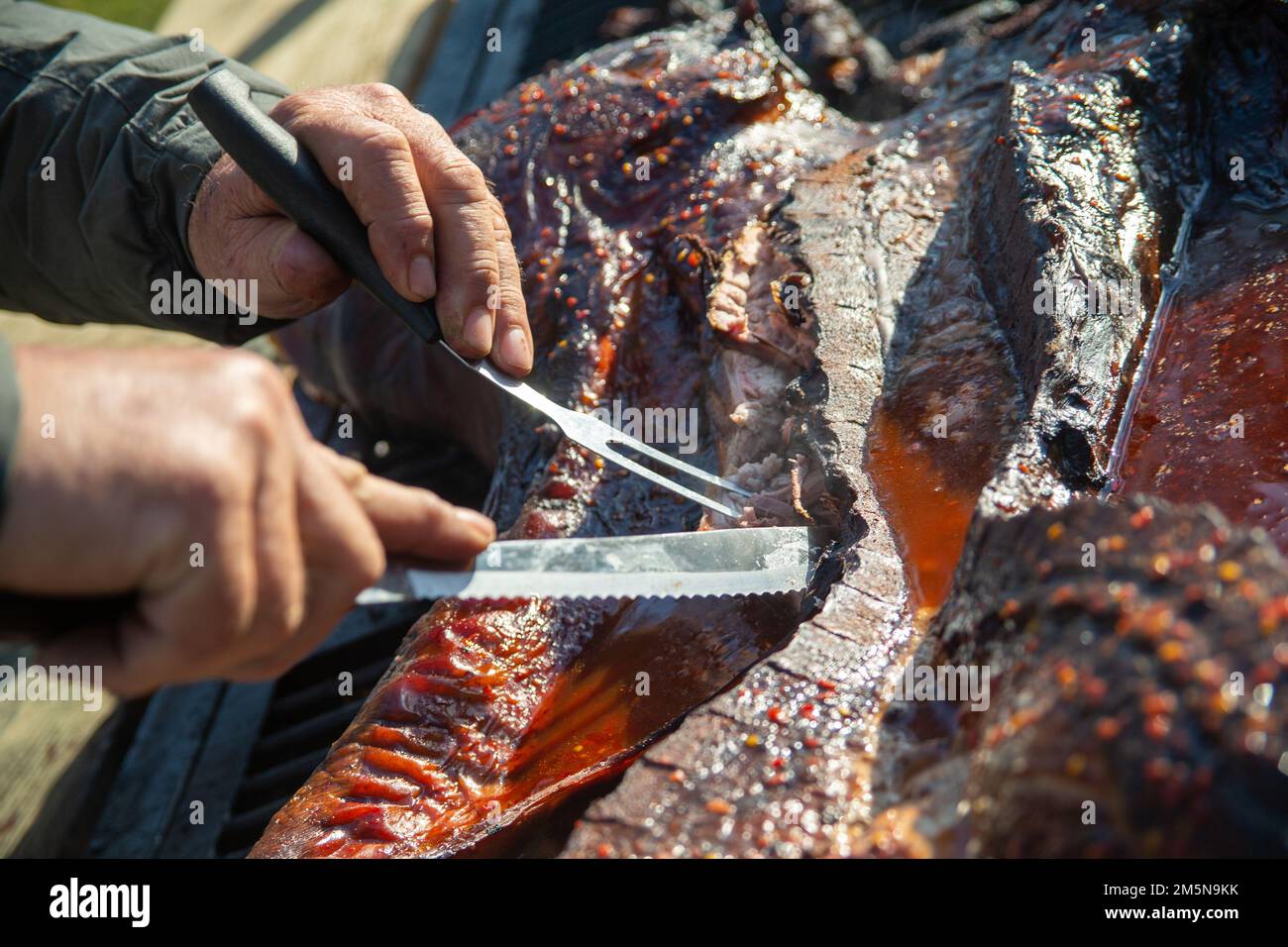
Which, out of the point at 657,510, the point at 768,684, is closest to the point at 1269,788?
the point at 768,684

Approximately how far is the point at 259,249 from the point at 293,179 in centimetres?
40

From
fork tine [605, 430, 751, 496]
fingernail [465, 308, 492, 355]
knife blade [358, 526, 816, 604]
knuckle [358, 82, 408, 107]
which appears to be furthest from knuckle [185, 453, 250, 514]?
knuckle [358, 82, 408, 107]

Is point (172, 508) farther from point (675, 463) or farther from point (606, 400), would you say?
point (606, 400)

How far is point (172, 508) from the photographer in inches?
46.3

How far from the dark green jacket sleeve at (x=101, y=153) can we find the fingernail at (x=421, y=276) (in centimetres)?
97

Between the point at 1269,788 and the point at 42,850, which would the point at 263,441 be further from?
the point at 42,850

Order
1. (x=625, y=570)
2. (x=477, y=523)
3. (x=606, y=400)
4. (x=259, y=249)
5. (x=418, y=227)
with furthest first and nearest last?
(x=606, y=400) < (x=259, y=249) < (x=418, y=227) < (x=625, y=570) < (x=477, y=523)

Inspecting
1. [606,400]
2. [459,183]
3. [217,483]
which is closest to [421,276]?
[459,183]

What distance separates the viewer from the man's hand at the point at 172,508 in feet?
3.76

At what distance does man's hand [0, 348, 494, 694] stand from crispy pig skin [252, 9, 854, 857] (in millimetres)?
853

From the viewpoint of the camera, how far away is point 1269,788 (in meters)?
1.18

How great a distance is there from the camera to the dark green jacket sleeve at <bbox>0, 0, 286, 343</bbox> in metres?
3.03

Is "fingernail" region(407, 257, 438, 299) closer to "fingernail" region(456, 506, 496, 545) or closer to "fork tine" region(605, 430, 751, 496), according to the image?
"fork tine" region(605, 430, 751, 496)

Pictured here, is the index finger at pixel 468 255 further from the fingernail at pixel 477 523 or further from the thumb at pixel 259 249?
the fingernail at pixel 477 523
